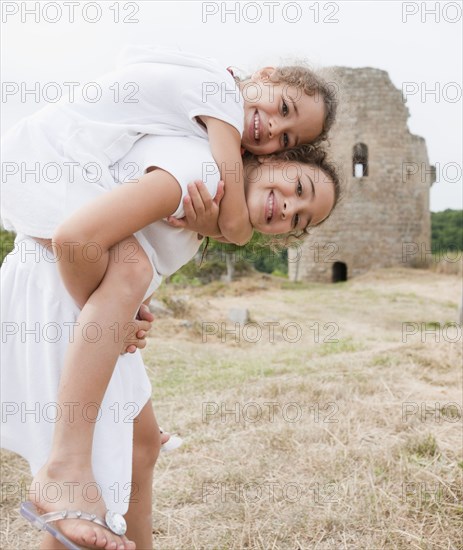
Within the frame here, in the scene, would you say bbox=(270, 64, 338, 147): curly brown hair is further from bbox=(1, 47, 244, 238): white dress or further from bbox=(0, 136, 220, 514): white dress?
bbox=(0, 136, 220, 514): white dress

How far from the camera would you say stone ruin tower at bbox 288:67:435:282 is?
1781cm

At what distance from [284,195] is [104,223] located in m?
0.45

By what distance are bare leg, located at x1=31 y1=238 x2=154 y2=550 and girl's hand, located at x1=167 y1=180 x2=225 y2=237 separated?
0.15m

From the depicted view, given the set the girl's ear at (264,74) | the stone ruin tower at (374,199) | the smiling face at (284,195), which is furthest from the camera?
the stone ruin tower at (374,199)

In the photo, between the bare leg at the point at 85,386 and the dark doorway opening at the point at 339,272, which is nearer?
the bare leg at the point at 85,386

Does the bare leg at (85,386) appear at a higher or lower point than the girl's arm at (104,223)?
lower

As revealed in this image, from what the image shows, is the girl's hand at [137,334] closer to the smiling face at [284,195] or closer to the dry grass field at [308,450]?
the smiling face at [284,195]

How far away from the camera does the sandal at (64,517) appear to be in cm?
130

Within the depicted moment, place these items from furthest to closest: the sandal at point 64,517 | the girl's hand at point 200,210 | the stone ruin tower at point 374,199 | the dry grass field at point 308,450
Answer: the stone ruin tower at point 374,199
the dry grass field at point 308,450
the girl's hand at point 200,210
the sandal at point 64,517

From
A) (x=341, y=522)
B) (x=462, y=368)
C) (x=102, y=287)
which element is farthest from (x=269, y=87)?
(x=462, y=368)

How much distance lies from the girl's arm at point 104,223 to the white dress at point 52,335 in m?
0.05

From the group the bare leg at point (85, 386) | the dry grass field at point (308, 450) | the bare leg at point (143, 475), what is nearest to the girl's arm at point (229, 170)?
the bare leg at point (85, 386)

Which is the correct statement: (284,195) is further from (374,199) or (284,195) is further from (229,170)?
(374,199)

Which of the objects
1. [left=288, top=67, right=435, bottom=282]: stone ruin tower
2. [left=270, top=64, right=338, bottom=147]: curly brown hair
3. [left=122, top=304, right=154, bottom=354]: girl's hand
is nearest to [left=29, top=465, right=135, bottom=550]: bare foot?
[left=122, top=304, right=154, bottom=354]: girl's hand
